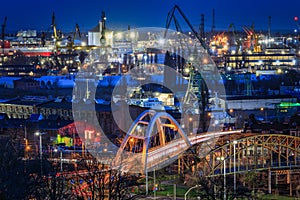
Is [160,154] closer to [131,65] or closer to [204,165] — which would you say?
[204,165]

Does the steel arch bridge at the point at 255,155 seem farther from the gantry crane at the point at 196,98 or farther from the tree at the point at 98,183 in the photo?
the gantry crane at the point at 196,98

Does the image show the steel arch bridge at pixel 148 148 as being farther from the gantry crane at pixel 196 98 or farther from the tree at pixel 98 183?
the gantry crane at pixel 196 98

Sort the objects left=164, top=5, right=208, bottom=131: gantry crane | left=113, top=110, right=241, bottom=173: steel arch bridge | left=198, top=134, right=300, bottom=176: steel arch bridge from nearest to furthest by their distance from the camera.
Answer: left=113, top=110, right=241, bottom=173: steel arch bridge, left=198, top=134, right=300, bottom=176: steel arch bridge, left=164, top=5, right=208, bottom=131: gantry crane

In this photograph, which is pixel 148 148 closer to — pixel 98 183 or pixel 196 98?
Answer: pixel 98 183

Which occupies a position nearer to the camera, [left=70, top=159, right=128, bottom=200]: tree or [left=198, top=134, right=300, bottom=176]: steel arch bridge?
[left=70, top=159, right=128, bottom=200]: tree

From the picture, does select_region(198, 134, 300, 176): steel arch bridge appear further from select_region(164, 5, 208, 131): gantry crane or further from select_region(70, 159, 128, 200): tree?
select_region(164, 5, 208, 131): gantry crane

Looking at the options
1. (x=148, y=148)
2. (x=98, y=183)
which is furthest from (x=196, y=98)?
(x=98, y=183)

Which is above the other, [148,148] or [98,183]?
[148,148]

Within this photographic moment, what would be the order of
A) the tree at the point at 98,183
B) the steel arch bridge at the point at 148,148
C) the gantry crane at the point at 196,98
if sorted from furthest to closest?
1. the gantry crane at the point at 196,98
2. the steel arch bridge at the point at 148,148
3. the tree at the point at 98,183

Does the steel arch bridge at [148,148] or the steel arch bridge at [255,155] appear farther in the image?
the steel arch bridge at [255,155]

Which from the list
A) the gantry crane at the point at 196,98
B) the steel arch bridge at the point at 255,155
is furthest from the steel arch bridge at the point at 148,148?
the gantry crane at the point at 196,98

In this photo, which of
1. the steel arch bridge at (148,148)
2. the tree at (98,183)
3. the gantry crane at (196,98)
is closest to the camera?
the tree at (98,183)

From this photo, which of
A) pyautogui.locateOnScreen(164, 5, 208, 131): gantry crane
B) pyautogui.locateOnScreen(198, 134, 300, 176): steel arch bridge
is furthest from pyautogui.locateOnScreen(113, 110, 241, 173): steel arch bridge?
pyautogui.locateOnScreen(164, 5, 208, 131): gantry crane
